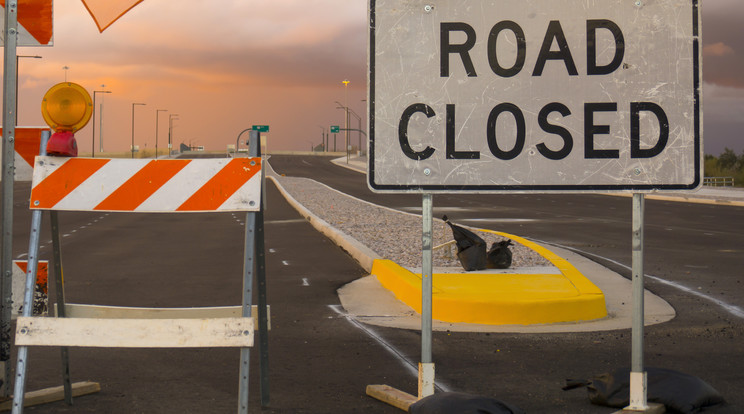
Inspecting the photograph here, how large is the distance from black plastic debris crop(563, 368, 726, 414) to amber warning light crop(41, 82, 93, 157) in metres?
3.52

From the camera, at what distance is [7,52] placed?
222 inches

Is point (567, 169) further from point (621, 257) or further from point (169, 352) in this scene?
point (621, 257)

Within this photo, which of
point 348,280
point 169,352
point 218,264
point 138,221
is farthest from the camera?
point 138,221

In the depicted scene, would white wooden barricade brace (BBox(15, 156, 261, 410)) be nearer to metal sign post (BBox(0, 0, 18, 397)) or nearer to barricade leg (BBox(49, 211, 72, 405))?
barricade leg (BBox(49, 211, 72, 405))

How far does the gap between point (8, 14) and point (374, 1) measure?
2430 mm

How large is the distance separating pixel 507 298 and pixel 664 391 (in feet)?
11.3

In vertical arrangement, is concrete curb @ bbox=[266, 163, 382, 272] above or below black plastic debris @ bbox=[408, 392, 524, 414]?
above

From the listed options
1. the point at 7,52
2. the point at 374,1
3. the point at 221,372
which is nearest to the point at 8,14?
the point at 7,52

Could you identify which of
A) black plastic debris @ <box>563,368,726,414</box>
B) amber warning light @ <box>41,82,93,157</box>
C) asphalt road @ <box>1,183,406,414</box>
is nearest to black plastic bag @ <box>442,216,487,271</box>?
asphalt road @ <box>1,183,406,414</box>

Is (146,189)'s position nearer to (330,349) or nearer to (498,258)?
(330,349)

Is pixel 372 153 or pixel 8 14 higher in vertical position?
pixel 8 14

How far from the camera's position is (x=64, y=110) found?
16.7 feet

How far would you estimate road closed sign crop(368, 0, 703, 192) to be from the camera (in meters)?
5.10

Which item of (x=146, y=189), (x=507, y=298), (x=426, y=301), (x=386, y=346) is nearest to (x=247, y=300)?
(x=146, y=189)
